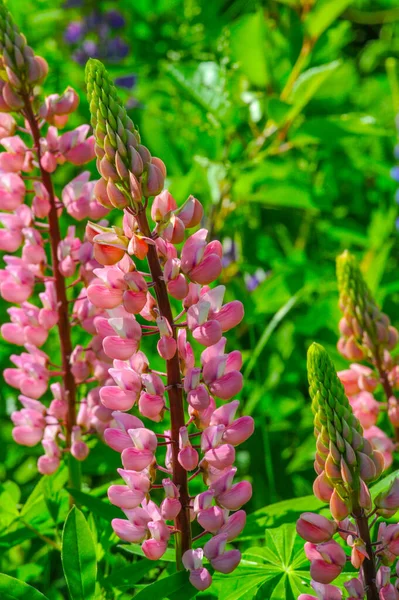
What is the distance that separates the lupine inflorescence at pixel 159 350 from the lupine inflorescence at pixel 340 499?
109mm

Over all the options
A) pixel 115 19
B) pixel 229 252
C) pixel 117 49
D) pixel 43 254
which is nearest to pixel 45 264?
pixel 43 254

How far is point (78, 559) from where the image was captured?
101 centimetres

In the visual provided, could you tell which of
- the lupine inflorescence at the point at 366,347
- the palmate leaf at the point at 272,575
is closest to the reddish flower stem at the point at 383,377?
the lupine inflorescence at the point at 366,347

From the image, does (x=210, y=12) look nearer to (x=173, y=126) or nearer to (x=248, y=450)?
(x=173, y=126)

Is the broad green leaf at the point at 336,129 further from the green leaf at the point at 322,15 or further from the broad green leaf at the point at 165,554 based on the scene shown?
the broad green leaf at the point at 165,554

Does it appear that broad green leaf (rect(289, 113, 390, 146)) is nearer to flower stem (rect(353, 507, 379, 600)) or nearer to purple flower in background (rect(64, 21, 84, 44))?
flower stem (rect(353, 507, 379, 600))

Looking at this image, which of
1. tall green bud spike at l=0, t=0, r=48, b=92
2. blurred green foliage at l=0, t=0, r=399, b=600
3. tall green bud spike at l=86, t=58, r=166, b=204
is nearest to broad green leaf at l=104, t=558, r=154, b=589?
blurred green foliage at l=0, t=0, r=399, b=600

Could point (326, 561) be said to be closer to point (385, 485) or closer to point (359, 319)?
point (385, 485)

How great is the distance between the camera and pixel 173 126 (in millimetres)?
2439

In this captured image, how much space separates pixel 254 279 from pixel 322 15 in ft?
2.71

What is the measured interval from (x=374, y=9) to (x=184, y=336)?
308 centimetres

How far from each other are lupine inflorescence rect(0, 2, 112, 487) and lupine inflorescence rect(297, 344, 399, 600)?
0.46 meters

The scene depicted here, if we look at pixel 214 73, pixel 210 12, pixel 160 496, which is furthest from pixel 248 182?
pixel 210 12

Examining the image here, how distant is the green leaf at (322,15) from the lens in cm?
220
